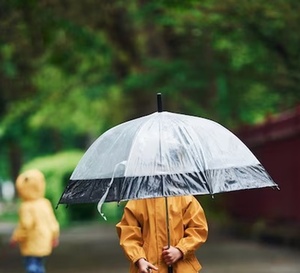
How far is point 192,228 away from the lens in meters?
6.75

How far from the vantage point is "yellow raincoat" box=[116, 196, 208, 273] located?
6.66m

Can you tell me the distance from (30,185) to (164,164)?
4812 mm

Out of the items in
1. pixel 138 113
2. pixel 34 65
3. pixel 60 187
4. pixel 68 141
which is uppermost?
pixel 34 65

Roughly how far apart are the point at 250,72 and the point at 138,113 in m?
6.62

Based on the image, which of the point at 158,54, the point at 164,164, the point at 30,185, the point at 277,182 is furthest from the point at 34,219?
the point at 158,54

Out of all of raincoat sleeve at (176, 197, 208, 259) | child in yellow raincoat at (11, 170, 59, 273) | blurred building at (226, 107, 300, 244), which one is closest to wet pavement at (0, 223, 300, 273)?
blurred building at (226, 107, 300, 244)

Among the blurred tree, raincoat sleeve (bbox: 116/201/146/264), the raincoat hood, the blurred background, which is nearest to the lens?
raincoat sleeve (bbox: 116/201/146/264)

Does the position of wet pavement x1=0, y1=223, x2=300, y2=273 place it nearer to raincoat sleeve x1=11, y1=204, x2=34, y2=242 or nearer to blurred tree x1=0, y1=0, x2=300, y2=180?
blurred tree x1=0, y1=0, x2=300, y2=180

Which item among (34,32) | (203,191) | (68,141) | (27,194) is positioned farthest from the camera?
(68,141)

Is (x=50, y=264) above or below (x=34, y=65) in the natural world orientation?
below

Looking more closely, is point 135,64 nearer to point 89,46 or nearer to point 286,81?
point 89,46

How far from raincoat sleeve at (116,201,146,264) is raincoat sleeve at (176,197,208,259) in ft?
→ 0.83

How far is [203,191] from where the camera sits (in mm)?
6199

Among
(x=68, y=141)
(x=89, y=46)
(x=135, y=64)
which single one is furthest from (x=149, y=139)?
(x=68, y=141)
